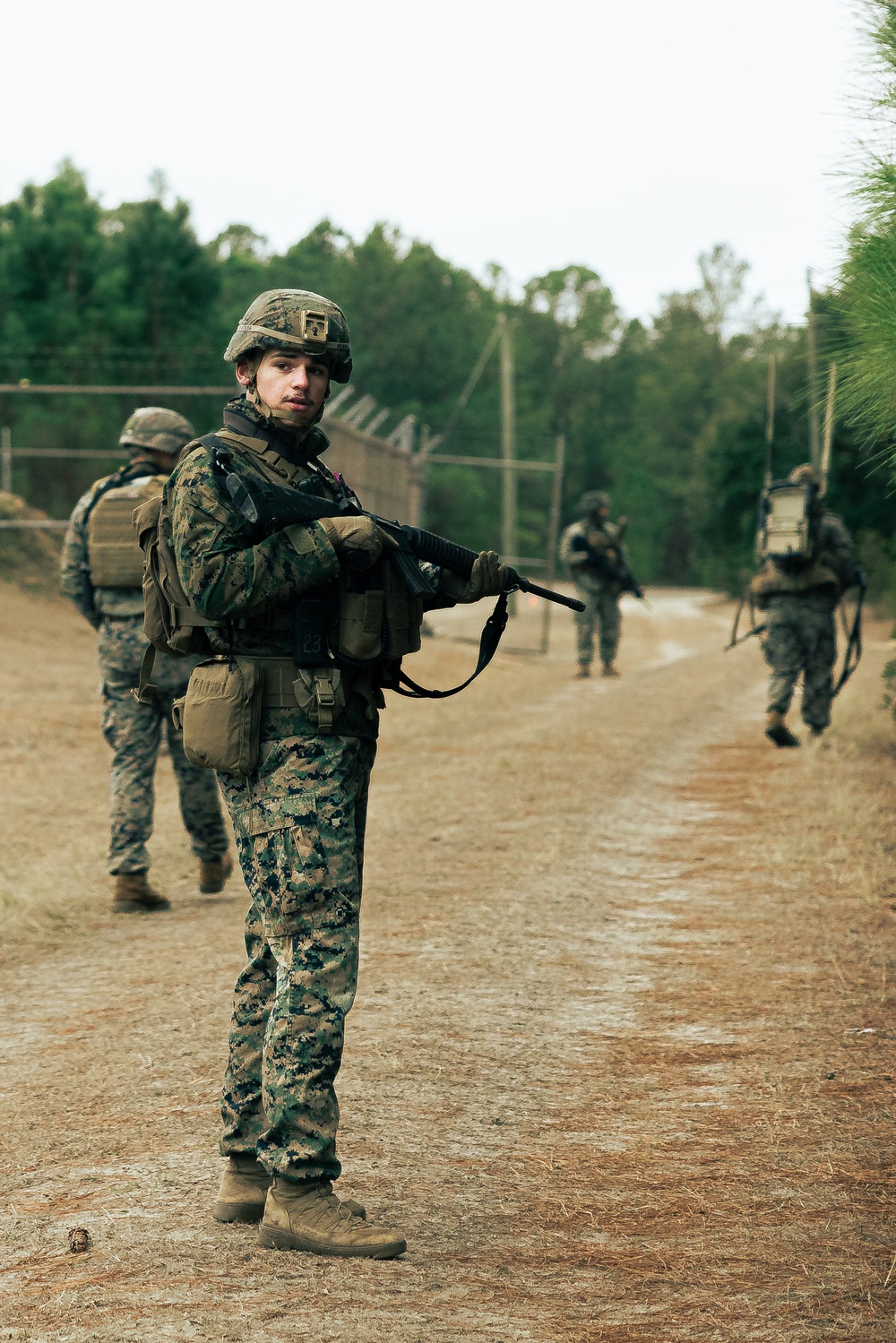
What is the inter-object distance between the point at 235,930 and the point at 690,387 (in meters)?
77.5

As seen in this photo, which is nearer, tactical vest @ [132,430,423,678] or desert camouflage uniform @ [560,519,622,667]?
tactical vest @ [132,430,423,678]

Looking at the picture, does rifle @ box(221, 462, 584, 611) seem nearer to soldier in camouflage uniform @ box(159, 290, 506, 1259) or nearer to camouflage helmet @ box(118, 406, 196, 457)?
soldier in camouflage uniform @ box(159, 290, 506, 1259)

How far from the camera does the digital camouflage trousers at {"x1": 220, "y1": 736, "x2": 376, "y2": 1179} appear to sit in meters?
3.36

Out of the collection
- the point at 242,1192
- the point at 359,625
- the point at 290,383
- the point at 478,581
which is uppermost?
the point at 290,383

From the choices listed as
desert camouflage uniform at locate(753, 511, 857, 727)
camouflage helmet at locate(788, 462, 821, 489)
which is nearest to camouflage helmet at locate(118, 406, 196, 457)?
camouflage helmet at locate(788, 462, 821, 489)

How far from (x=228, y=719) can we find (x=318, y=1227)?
1111mm

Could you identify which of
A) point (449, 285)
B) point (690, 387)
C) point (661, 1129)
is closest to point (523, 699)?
point (661, 1129)

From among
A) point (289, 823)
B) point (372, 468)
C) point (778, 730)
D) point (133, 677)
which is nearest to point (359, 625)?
point (289, 823)

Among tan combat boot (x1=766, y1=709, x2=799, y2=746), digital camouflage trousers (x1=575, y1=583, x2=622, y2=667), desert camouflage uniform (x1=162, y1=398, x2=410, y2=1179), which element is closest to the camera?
desert camouflage uniform (x1=162, y1=398, x2=410, y2=1179)

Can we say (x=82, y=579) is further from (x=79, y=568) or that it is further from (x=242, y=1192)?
(x=242, y=1192)

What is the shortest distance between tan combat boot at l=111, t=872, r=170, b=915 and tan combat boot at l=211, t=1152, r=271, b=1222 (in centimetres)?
358

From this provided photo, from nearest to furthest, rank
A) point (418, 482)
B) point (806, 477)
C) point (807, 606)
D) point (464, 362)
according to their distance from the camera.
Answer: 1. point (806, 477)
2. point (807, 606)
3. point (418, 482)
4. point (464, 362)

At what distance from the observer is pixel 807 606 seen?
38.3ft

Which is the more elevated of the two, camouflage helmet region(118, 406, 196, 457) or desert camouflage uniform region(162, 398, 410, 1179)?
camouflage helmet region(118, 406, 196, 457)
